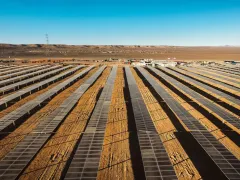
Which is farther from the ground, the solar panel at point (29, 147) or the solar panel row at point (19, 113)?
the solar panel row at point (19, 113)

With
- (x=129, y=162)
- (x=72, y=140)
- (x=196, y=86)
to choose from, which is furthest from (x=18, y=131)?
(x=196, y=86)

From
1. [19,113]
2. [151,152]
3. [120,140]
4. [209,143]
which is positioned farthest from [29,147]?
[209,143]

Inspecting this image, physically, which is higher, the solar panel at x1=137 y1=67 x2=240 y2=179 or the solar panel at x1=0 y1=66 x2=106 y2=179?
the solar panel at x1=0 y1=66 x2=106 y2=179

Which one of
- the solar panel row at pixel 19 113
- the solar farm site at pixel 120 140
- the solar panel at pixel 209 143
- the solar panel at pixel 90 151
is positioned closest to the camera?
the solar panel at pixel 90 151

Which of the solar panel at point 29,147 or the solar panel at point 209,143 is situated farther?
the solar panel at point 209,143

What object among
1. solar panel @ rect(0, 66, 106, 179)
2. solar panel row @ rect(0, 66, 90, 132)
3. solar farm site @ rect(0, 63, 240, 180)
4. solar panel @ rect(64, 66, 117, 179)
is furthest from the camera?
solar panel row @ rect(0, 66, 90, 132)

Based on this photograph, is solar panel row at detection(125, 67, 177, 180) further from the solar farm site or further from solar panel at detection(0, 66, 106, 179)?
solar panel at detection(0, 66, 106, 179)

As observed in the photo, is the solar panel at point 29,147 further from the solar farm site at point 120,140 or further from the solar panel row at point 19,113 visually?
the solar panel row at point 19,113

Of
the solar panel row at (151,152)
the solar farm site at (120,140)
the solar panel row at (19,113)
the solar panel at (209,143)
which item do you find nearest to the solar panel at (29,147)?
the solar farm site at (120,140)

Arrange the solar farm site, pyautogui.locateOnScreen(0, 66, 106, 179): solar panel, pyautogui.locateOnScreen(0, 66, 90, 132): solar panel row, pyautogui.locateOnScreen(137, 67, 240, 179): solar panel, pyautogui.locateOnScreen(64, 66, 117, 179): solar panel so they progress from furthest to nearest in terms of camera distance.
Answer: pyautogui.locateOnScreen(0, 66, 90, 132): solar panel row → the solar farm site → pyautogui.locateOnScreen(137, 67, 240, 179): solar panel → pyautogui.locateOnScreen(0, 66, 106, 179): solar panel → pyautogui.locateOnScreen(64, 66, 117, 179): solar panel

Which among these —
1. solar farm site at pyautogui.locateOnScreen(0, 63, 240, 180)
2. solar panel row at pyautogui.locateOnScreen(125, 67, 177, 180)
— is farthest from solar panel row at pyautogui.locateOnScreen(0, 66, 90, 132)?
solar panel row at pyautogui.locateOnScreen(125, 67, 177, 180)

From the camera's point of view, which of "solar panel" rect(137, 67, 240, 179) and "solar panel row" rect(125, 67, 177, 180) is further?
"solar panel" rect(137, 67, 240, 179)

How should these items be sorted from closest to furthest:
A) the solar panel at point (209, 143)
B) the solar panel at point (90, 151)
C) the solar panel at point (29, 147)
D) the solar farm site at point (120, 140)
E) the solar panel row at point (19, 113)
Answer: the solar panel at point (90, 151) → the solar panel at point (29, 147) → the solar panel at point (209, 143) → the solar farm site at point (120, 140) → the solar panel row at point (19, 113)

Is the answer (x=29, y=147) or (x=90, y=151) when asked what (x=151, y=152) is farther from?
(x=29, y=147)
